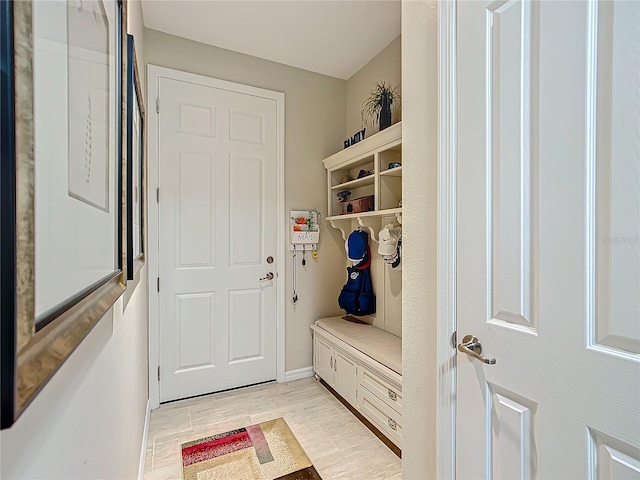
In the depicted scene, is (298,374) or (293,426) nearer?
(293,426)

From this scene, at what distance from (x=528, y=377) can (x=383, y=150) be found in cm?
170

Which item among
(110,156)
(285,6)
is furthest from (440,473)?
(285,6)

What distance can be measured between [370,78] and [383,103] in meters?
0.59

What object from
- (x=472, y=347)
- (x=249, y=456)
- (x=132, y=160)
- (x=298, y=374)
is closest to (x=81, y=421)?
(x=132, y=160)

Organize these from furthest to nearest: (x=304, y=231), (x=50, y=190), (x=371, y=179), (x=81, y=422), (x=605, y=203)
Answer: (x=304, y=231)
(x=371, y=179)
(x=605, y=203)
(x=81, y=422)
(x=50, y=190)

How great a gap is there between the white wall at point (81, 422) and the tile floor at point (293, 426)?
102 centimetres

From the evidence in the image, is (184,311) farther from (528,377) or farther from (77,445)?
(528,377)

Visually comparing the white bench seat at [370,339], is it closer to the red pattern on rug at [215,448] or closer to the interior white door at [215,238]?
the interior white door at [215,238]

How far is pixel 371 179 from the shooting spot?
2520 mm

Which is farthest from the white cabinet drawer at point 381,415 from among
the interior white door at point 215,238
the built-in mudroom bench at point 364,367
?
the interior white door at point 215,238

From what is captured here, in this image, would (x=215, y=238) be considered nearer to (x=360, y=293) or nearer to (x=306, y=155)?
(x=306, y=155)

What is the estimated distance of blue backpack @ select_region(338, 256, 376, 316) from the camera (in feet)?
8.87

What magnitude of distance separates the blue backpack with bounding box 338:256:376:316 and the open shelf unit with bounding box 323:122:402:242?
318 mm

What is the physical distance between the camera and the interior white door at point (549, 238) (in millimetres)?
732
